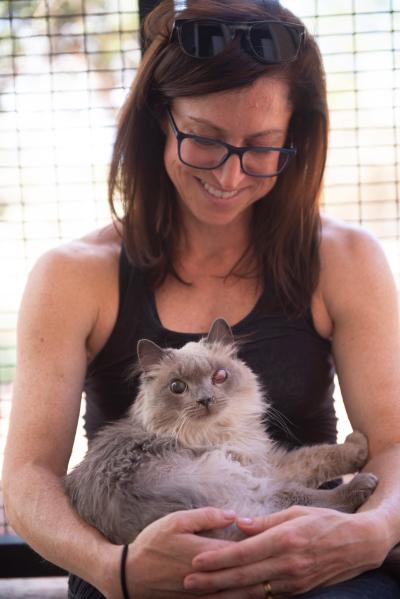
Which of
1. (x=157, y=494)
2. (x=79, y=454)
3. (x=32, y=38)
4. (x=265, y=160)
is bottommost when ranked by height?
(x=79, y=454)

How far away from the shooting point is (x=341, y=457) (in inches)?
75.5

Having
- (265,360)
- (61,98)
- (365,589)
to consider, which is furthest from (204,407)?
(61,98)

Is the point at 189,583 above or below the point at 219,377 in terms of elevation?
below

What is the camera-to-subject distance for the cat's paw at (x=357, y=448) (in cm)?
192

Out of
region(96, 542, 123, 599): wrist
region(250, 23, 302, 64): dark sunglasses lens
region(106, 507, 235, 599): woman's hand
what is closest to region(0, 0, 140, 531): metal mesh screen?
region(250, 23, 302, 64): dark sunglasses lens

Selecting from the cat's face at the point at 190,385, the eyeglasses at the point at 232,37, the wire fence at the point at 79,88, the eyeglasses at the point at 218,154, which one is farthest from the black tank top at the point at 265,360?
the wire fence at the point at 79,88

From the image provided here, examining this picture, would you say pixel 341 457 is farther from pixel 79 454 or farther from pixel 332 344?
pixel 79 454

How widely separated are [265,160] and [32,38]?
4.24 ft

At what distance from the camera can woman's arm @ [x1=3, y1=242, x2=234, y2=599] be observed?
1660 millimetres

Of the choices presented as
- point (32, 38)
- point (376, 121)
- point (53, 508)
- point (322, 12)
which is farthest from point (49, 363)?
point (376, 121)

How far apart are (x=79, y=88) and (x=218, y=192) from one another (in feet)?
3.74

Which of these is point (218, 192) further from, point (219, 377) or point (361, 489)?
point (361, 489)

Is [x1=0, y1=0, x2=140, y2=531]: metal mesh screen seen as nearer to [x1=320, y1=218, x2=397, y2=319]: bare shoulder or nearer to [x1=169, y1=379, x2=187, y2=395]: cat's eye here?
[x1=320, y1=218, x2=397, y2=319]: bare shoulder

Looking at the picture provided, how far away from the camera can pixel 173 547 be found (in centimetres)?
156
